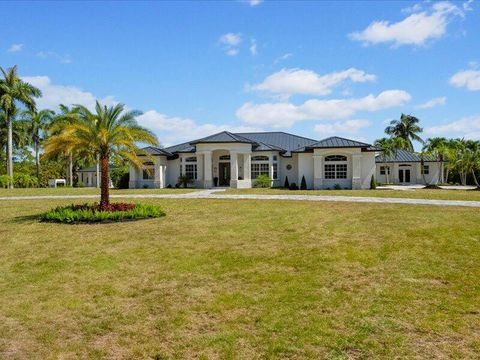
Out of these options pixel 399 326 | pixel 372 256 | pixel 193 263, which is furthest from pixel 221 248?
pixel 399 326

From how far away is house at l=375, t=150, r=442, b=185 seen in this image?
171ft

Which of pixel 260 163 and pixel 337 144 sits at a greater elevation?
pixel 337 144

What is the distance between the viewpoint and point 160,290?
8367 mm

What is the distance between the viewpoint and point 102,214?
16.3 metres

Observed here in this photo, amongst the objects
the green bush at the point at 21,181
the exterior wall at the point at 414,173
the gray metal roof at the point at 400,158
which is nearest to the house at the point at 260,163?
the gray metal roof at the point at 400,158

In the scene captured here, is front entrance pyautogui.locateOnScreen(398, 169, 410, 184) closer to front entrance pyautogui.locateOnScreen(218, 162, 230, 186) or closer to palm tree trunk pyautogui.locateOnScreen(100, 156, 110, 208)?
front entrance pyautogui.locateOnScreen(218, 162, 230, 186)

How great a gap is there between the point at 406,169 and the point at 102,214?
47.2 meters

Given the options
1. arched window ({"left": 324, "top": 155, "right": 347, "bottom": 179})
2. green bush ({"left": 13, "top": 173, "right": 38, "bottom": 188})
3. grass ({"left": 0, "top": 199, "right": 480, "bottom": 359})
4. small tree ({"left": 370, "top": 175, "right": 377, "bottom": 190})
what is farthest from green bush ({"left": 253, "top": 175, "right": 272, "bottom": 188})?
green bush ({"left": 13, "top": 173, "right": 38, "bottom": 188})

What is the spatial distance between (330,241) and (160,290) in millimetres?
5641

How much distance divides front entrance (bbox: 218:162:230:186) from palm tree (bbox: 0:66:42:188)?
24.1 meters

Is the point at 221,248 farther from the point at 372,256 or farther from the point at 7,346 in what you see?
the point at 7,346

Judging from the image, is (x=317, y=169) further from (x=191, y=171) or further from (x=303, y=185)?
(x=191, y=171)

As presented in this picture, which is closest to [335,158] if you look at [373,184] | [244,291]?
[373,184]

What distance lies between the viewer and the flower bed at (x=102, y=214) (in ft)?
52.9
